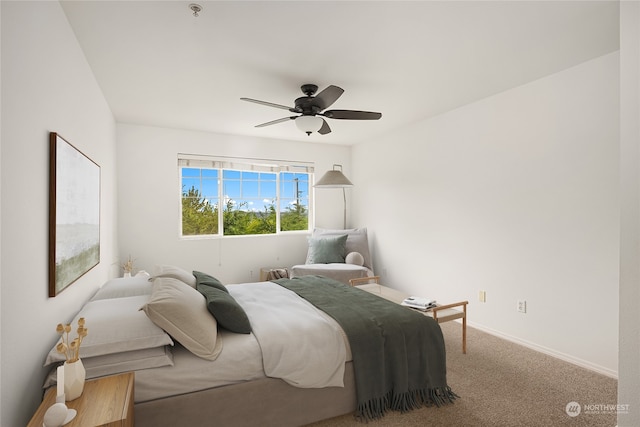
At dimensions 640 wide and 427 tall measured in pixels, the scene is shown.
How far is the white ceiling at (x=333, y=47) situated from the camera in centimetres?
206

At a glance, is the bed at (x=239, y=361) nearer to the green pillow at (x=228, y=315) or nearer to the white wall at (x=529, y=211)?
the green pillow at (x=228, y=315)

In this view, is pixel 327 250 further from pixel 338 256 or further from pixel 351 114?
pixel 351 114

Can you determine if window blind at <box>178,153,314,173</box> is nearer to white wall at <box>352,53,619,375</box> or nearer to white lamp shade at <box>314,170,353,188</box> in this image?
white lamp shade at <box>314,170,353,188</box>

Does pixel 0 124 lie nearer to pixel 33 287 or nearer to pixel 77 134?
pixel 33 287

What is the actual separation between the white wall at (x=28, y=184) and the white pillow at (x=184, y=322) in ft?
1.63

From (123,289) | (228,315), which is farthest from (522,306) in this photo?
(123,289)

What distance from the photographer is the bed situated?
5.67 ft

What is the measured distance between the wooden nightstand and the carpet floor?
120cm

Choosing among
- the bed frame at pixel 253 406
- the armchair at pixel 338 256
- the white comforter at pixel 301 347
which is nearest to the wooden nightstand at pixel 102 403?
the bed frame at pixel 253 406

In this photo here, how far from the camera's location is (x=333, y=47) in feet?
8.21

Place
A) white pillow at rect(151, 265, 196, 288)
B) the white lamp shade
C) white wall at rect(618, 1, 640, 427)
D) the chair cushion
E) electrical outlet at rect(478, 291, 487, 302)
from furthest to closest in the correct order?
the chair cushion
the white lamp shade
electrical outlet at rect(478, 291, 487, 302)
white pillow at rect(151, 265, 196, 288)
white wall at rect(618, 1, 640, 427)

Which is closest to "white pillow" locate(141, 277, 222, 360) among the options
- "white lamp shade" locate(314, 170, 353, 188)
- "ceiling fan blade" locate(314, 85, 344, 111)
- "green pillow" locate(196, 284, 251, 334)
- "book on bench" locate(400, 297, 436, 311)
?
"green pillow" locate(196, 284, 251, 334)

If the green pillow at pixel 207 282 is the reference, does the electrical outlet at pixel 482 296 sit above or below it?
below

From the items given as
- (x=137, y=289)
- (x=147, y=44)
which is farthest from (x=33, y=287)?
(x=147, y=44)
